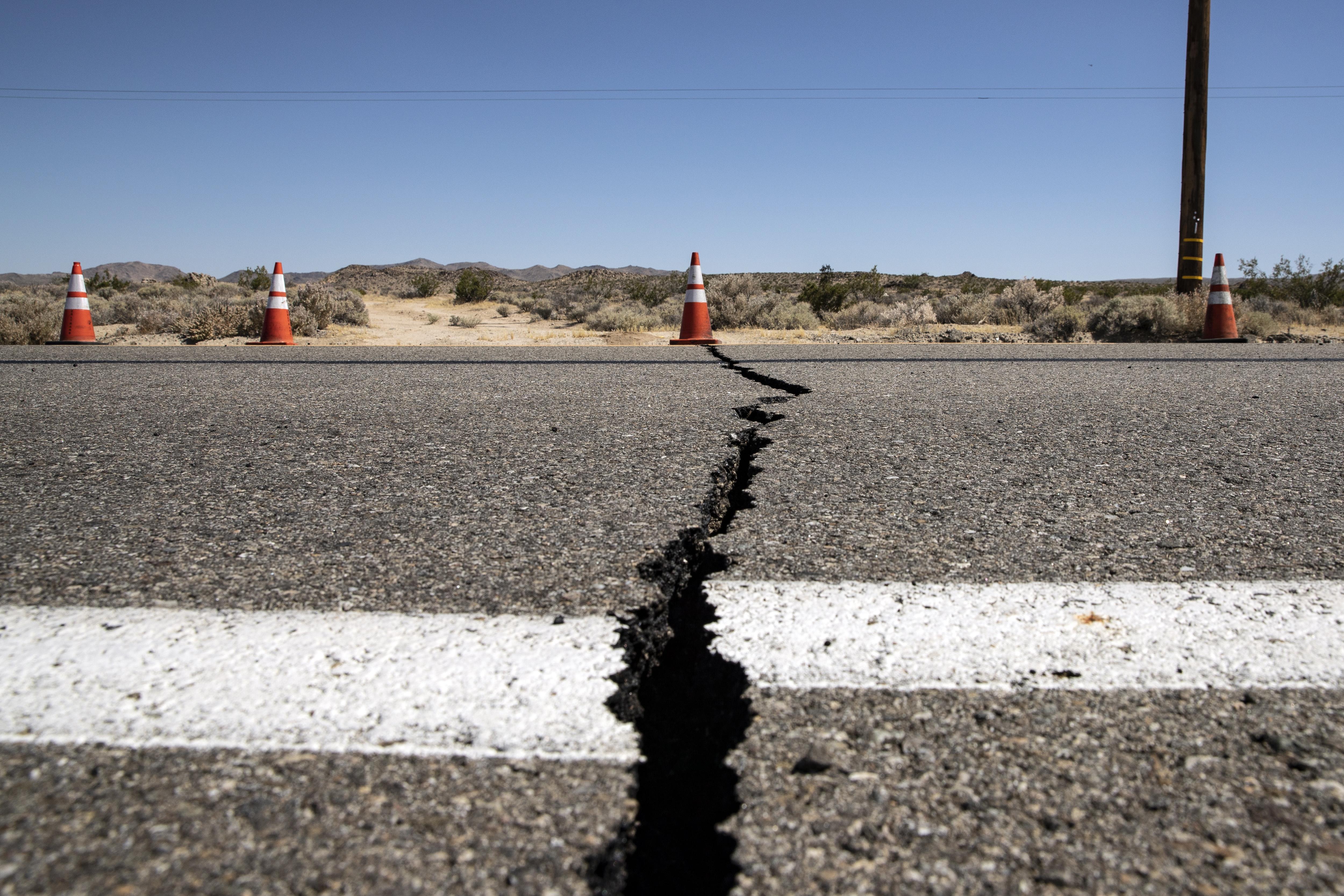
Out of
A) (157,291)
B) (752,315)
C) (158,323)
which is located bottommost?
(158,323)

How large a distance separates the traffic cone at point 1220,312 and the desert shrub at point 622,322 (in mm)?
9016

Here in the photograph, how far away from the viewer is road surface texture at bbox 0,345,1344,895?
3.36ft

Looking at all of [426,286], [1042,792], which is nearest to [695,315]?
[1042,792]

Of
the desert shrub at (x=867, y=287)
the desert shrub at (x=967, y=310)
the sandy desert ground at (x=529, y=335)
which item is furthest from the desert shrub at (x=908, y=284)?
the sandy desert ground at (x=529, y=335)

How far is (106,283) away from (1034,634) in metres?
32.2

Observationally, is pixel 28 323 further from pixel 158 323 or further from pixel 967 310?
pixel 967 310

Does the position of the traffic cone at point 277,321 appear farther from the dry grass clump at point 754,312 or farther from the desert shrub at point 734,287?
the desert shrub at point 734,287

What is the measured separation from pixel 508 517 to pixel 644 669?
0.92 meters

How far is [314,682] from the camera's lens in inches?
54.7

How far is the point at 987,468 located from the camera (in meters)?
2.96

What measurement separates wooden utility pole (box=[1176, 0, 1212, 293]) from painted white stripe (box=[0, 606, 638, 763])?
13.2 metres

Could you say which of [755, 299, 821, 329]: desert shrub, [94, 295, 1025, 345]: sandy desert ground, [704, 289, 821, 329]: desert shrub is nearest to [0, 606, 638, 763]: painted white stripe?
[94, 295, 1025, 345]: sandy desert ground

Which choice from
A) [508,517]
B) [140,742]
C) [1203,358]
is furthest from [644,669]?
[1203,358]

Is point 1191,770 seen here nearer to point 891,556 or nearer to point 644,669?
point 644,669
